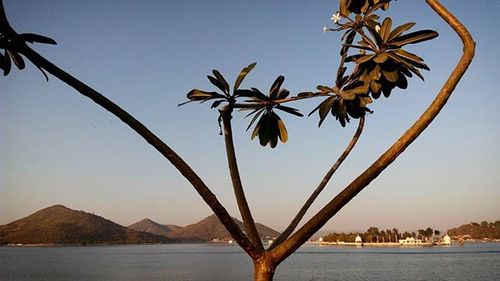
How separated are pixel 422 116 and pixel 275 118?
119 cm

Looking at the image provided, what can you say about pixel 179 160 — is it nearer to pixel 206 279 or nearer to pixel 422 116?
pixel 422 116

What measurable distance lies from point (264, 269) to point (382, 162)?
0.75 metres

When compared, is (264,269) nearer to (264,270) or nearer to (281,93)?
(264,270)

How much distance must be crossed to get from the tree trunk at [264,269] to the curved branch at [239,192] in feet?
0.15

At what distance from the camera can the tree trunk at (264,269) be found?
84.7 inches

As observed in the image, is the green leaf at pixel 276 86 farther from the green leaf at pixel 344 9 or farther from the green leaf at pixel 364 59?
the green leaf at pixel 344 9

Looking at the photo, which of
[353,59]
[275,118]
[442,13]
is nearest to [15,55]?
[275,118]

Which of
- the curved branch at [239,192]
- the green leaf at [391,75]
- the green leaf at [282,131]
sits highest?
the green leaf at [391,75]

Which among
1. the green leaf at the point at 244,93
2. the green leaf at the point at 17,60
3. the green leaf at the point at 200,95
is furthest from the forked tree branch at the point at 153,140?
the green leaf at the point at 17,60

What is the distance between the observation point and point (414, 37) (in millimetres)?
2857

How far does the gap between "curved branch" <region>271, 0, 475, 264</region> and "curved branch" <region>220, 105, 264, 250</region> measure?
130mm

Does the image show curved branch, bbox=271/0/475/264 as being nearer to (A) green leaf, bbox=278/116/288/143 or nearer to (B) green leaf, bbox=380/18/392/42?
(B) green leaf, bbox=380/18/392/42

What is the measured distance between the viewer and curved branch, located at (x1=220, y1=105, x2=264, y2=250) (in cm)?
224

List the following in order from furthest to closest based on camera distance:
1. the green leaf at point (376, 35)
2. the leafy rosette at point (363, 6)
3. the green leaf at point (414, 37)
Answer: the leafy rosette at point (363, 6) < the green leaf at point (376, 35) < the green leaf at point (414, 37)
